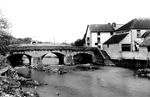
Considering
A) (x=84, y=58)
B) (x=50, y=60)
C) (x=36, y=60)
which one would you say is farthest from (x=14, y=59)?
(x=84, y=58)

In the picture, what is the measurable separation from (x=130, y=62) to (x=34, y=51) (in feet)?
76.0

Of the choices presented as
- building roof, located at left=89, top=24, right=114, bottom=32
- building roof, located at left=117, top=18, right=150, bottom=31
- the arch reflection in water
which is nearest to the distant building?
building roof, located at left=117, top=18, right=150, bottom=31

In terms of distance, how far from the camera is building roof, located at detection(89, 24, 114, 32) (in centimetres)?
6259

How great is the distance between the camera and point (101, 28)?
209 ft

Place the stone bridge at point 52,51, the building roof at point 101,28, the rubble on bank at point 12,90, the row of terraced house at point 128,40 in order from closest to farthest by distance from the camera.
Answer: the rubble on bank at point 12,90
the row of terraced house at point 128,40
the stone bridge at point 52,51
the building roof at point 101,28

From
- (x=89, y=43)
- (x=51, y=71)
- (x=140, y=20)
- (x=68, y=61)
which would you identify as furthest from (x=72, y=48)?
(x=140, y=20)

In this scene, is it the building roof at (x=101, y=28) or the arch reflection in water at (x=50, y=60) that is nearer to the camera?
the arch reflection in water at (x=50, y=60)

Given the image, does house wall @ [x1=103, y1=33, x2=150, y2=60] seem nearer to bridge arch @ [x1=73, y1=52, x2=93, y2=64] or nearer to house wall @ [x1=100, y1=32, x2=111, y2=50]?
house wall @ [x1=100, y1=32, x2=111, y2=50]

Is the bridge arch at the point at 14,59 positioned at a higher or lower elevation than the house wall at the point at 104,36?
lower

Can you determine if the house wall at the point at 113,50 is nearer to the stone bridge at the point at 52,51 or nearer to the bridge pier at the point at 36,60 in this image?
the stone bridge at the point at 52,51

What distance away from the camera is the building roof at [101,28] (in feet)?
205

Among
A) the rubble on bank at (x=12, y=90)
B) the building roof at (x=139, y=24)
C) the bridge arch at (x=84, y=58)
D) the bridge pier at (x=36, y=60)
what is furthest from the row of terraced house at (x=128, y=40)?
the rubble on bank at (x=12, y=90)

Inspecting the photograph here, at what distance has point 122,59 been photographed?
4791 centimetres

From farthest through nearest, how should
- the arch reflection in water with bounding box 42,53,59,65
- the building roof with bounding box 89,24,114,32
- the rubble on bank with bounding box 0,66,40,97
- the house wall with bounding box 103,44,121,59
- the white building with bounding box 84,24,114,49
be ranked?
the building roof with bounding box 89,24,114,32 < the white building with bounding box 84,24,114,49 < the arch reflection in water with bounding box 42,53,59,65 < the house wall with bounding box 103,44,121,59 < the rubble on bank with bounding box 0,66,40,97
